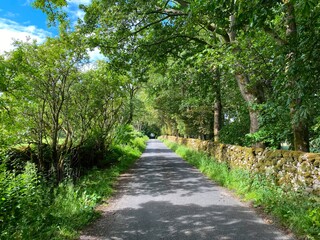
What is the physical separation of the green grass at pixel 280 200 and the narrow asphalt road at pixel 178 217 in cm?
32

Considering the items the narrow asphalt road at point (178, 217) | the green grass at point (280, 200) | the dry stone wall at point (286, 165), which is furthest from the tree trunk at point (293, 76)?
the narrow asphalt road at point (178, 217)

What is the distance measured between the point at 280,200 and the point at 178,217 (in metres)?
2.34

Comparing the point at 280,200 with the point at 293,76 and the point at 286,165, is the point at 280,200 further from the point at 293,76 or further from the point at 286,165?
the point at 293,76

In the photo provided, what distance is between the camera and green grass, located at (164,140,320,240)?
4387 millimetres

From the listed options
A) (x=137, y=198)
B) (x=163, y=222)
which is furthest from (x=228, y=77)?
(x=163, y=222)

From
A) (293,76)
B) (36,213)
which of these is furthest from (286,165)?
(36,213)

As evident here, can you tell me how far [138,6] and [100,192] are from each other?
664 cm

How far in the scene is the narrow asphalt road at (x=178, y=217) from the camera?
4.72 m

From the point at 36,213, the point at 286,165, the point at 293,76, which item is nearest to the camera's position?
the point at 293,76

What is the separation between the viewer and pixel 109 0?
9086 mm

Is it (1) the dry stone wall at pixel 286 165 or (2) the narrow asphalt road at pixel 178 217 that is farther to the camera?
(1) the dry stone wall at pixel 286 165

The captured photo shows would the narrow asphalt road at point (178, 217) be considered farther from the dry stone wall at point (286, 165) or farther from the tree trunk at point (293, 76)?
the tree trunk at point (293, 76)

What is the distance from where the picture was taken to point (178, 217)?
18.5 feet

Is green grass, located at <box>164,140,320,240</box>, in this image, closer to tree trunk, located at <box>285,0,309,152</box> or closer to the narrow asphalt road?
the narrow asphalt road
